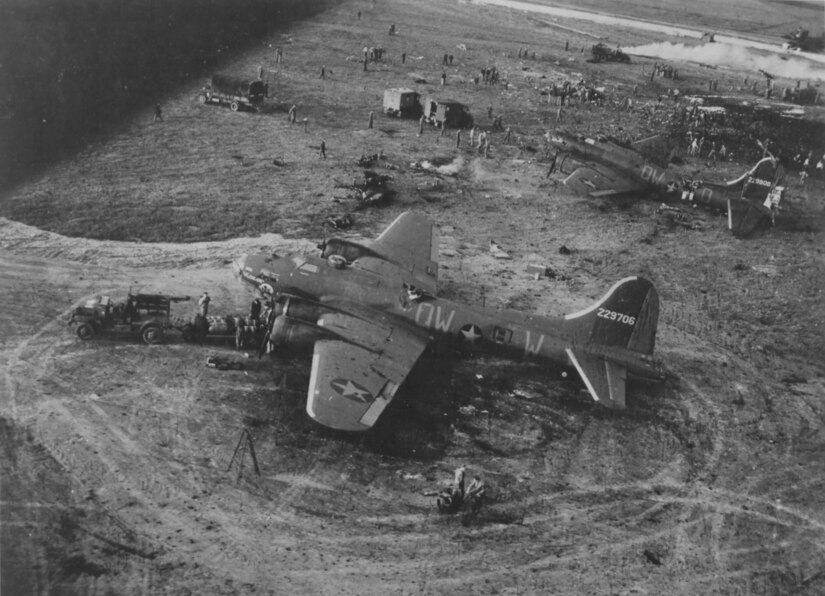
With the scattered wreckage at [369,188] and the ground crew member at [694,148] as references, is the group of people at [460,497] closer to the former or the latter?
the scattered wreckage at [369,188]

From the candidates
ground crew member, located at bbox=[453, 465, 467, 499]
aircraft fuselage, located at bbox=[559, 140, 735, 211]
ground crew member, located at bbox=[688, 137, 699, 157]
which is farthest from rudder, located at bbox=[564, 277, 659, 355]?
ground crew member, located at bbox=[688, 137, 699, 157]

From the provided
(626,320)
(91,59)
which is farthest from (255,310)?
(91,59)

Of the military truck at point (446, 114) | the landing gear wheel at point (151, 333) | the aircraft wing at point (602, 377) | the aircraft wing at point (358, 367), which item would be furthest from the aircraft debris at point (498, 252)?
the military truck at point (446, 114)

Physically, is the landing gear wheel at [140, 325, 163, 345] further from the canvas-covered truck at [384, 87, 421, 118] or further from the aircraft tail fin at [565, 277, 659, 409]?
the canvas-covered truck at [384, 87, 421, 118]

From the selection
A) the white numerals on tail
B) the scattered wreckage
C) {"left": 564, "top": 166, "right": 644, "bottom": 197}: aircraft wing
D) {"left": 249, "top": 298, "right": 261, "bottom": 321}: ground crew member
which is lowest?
{"left": 249, "top": 298, "right": 261, "bottom": 321}: ground crew member

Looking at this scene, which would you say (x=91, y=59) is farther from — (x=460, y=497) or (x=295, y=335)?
(x=460, y=497)
